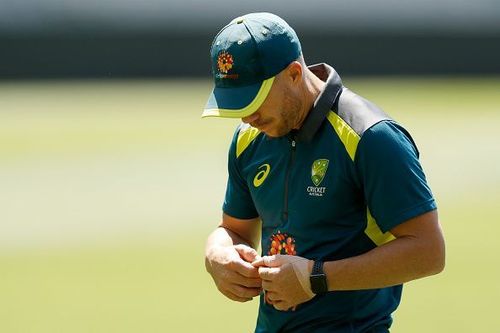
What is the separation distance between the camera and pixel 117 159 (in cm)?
1188

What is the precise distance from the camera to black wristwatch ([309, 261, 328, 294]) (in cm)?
351

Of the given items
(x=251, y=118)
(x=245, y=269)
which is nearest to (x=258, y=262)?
(x=245, y=269)

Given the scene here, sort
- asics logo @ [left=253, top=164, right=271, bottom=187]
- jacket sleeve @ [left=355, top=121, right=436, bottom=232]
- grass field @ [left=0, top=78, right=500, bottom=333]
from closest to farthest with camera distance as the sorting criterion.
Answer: jacket sleeve @ [left=355, top=121, right=436, bottom=232] → asics logo @ [left=253, top=164, right=271, bottom=187] → grass field @ [left=0, top=78, right=500, bottom=333]

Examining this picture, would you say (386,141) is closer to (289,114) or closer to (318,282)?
(289,114)

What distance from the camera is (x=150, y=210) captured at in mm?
9609

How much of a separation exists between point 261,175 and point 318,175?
0.98 ft

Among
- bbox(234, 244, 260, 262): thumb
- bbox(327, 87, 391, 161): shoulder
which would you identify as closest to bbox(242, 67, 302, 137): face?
bbox(327, 87, 391, 161): shoulder

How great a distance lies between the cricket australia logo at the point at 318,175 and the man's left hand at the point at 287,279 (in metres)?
0.25

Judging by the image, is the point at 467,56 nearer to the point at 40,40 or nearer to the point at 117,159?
the point at 40,40

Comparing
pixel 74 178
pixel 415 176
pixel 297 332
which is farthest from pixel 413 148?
pixel 74 178

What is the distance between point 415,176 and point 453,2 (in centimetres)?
1685

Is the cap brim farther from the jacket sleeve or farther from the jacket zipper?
the jacket sleeve

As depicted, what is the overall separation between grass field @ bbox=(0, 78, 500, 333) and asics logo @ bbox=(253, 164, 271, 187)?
Result: 275cm

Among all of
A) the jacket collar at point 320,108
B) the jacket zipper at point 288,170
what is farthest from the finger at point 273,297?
the jacket collar at point 320,108
